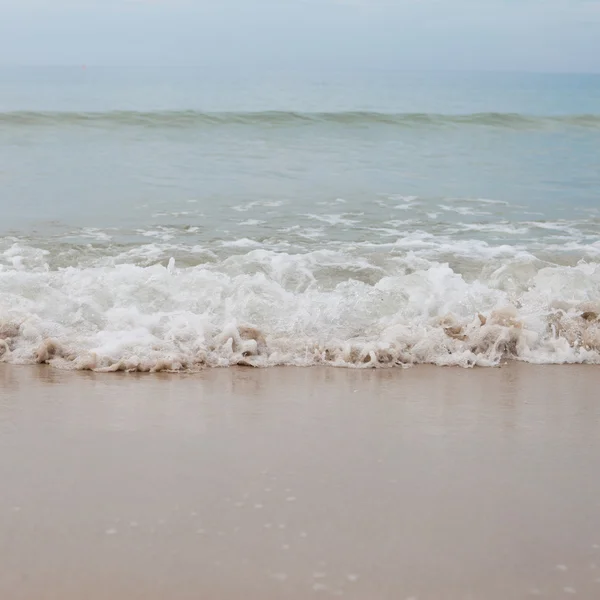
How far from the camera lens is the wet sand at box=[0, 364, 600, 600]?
2.39 m

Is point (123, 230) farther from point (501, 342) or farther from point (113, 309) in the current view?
point (501, 342)

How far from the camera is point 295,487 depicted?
→ 292cm

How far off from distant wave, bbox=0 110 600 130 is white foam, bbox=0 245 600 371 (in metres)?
10.7

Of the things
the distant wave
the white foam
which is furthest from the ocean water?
the distant wave

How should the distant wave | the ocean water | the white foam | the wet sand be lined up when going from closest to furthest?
the wet sand
the white foam
the ocean water
the distant wave

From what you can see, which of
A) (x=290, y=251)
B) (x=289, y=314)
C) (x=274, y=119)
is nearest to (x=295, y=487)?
(x=289, y=314)

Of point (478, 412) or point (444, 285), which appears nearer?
point (478, 412)

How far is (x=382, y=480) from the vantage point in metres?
2.98

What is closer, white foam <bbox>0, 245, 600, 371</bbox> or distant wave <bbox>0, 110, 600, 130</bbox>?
white foam <bbox>0, 245, 600, 371</bbox>

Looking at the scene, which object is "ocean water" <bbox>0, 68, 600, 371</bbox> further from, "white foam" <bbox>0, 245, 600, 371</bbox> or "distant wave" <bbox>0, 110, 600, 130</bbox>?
"distant wave" <bbox>0, 110, 600, 130</bbox>

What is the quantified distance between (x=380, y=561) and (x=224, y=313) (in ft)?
8.88

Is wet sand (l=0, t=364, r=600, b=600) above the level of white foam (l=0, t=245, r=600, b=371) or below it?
below

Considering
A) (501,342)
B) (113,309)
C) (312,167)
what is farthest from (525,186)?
(113,309)

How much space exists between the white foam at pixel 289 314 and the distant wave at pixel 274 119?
10.7m
